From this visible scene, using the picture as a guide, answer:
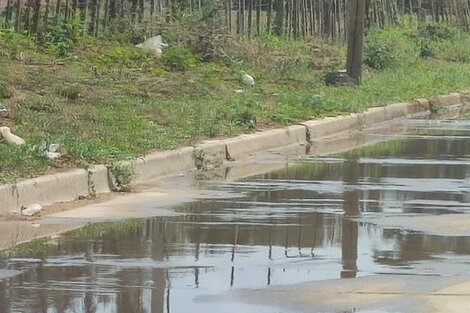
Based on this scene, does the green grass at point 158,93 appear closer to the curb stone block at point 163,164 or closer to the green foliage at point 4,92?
the green foliage at point 4,92

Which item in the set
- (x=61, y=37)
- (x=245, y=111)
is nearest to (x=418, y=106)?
(x=61, y=37)

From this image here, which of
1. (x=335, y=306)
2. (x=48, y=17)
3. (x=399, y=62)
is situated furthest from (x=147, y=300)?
(x=399, y=62)

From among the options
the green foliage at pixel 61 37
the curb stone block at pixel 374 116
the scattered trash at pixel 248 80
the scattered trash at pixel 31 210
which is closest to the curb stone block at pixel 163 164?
the scattered trash at pixel 31 210

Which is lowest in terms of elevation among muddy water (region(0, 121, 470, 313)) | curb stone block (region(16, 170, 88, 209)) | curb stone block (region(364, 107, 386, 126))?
muddy water (region(0, 121, 470, 313))

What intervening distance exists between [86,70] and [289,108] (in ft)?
9.85

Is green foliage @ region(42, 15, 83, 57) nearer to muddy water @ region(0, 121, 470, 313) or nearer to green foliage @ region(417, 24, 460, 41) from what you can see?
muddy water @ region(0, 121, 470, 313)

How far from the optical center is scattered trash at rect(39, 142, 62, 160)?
36.3ft

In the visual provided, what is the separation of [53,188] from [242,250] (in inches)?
87.4

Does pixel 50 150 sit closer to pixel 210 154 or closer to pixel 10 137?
pixel 10 137

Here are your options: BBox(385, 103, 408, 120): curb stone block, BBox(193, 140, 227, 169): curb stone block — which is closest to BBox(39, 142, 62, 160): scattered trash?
BBox(193, 140, 227, 169): curb stone block

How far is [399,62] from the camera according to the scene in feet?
90.6

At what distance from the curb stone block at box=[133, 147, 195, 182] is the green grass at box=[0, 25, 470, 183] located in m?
0.15

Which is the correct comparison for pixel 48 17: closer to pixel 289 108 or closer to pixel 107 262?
pixel 289 108

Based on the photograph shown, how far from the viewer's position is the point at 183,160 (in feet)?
41.9
